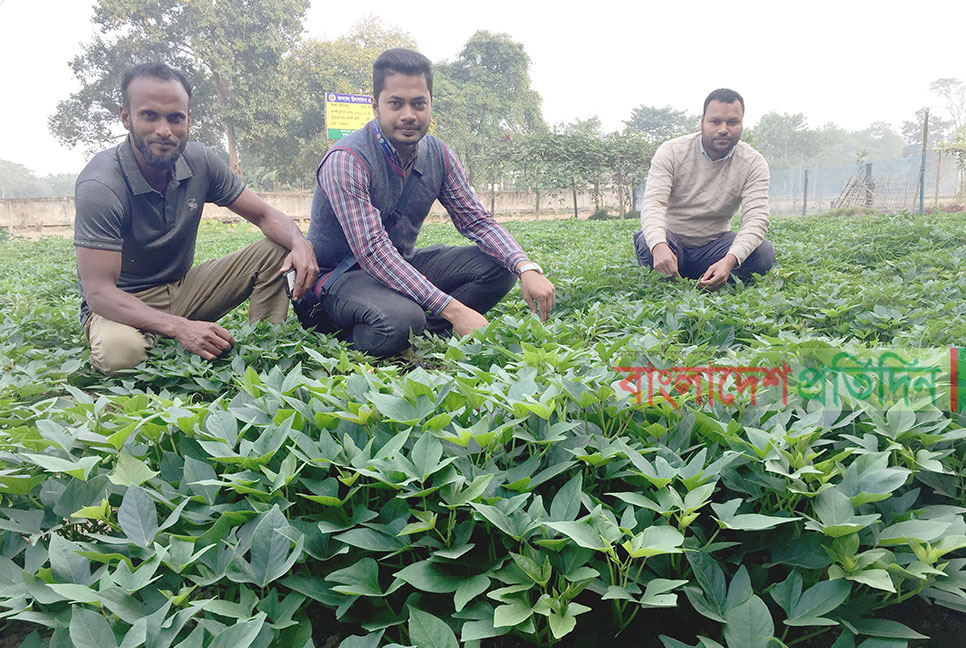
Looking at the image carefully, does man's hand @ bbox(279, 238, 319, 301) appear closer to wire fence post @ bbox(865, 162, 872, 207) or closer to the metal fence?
the metal fence

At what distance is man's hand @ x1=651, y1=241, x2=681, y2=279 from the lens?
392 cm

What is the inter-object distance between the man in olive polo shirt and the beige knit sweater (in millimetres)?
2473

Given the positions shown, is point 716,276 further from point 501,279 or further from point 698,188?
point 501,279

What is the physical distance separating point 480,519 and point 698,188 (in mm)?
3965

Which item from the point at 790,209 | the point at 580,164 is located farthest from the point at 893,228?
the point at 790,209

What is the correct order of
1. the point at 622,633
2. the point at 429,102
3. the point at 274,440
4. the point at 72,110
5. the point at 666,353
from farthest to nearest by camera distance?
the point at 72,110 < the point at 429,102 < the point at 666,353 < the point at 274,440 < the point at 622,633


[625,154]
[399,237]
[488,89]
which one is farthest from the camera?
[488,89]

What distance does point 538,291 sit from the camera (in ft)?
9.46

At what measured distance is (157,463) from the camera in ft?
4.61

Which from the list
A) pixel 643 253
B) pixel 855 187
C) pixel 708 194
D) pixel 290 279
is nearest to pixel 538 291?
pixel 290 279

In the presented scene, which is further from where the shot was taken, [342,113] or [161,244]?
[342,113]

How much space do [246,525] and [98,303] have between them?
2.00m

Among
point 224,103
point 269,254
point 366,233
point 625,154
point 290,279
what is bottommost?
point 290,279

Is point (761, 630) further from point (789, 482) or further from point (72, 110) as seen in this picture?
point (72, 110)
